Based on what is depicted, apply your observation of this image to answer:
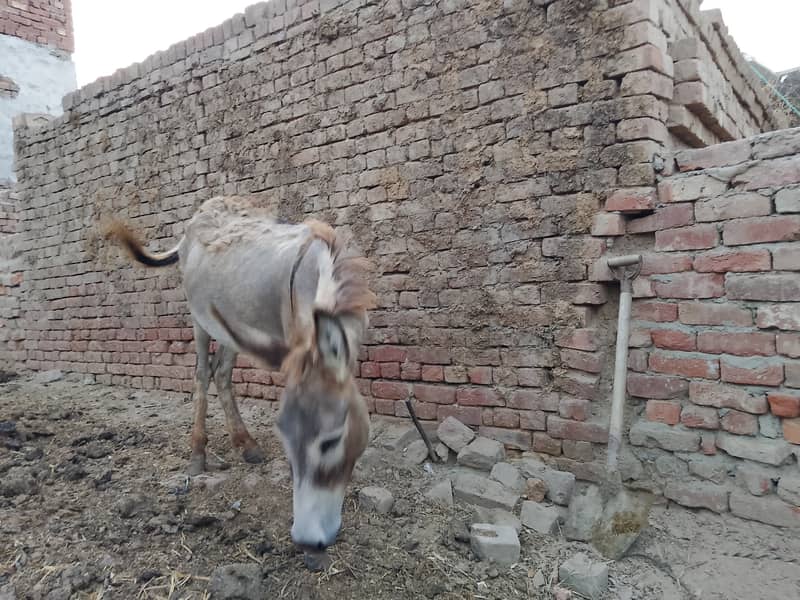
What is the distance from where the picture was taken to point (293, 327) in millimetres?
2377

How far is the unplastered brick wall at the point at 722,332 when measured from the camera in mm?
2549

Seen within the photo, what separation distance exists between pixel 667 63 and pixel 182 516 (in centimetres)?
363

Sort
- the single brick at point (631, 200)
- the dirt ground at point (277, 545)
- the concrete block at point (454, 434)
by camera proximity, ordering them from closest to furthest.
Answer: the dirt ground at point (277, 545) → the single brick at point (631, 200) → the concrete block at point (454, 434)

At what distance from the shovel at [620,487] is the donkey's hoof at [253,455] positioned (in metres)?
2.11

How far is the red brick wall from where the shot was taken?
10.8 meters

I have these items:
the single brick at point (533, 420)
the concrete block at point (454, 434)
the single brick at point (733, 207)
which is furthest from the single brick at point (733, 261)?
the concrete block at point (454, 434)

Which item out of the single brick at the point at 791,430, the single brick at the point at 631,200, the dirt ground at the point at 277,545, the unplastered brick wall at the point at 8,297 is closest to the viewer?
the dirt ground at the point at 277,545

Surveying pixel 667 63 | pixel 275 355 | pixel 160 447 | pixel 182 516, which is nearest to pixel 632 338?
pixel 667 63

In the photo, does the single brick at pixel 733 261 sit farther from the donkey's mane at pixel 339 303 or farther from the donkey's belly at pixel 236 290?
the donkey's belly at pixel 236 290

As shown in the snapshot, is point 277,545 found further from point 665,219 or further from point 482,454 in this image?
point 665,219

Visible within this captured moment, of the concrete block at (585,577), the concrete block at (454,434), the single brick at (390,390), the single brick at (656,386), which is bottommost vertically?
the concrete block at (585,577)

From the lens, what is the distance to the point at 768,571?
2344mm

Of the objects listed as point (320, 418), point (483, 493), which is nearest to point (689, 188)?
point (483, 493)

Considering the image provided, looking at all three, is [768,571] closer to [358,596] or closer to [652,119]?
[358,596]
